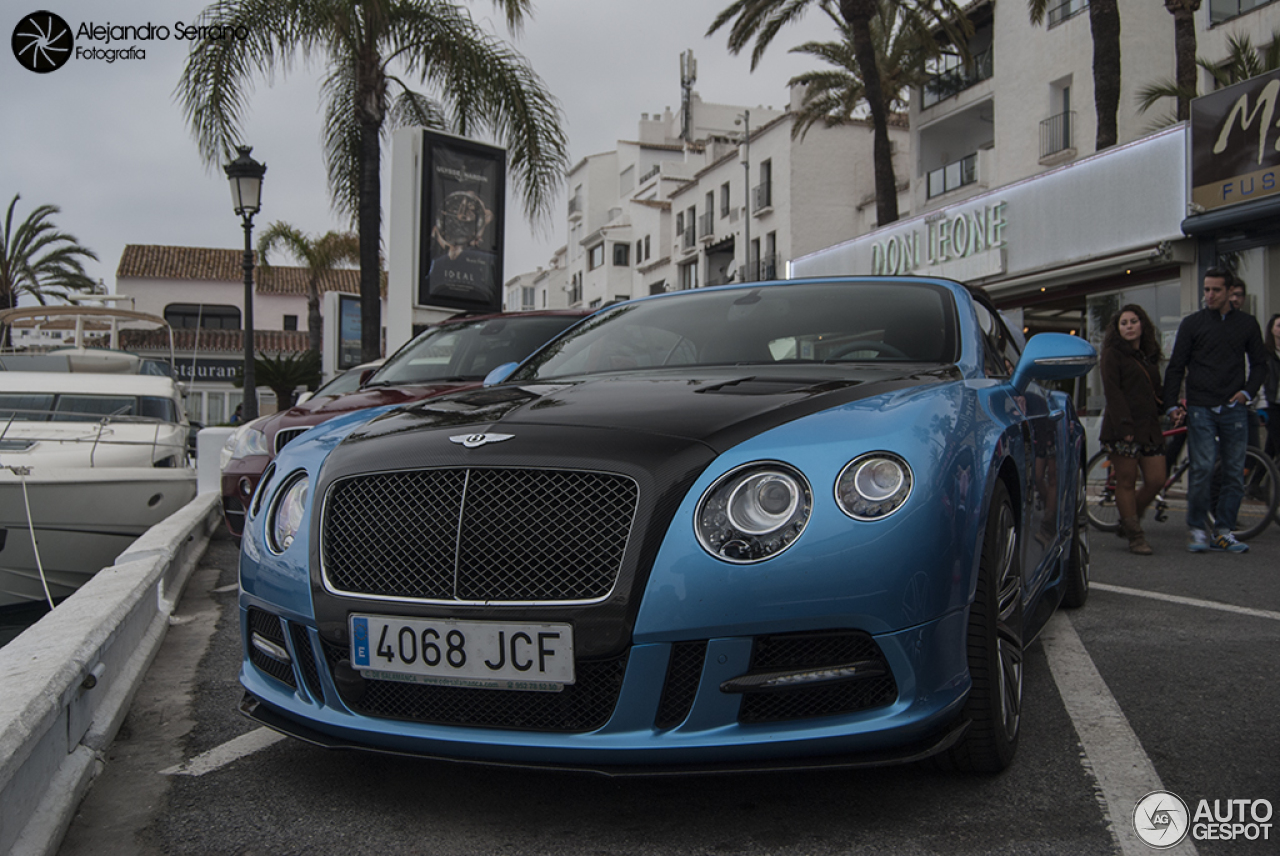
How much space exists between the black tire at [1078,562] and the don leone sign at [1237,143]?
8.87 metres

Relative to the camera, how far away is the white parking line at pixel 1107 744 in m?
2.39

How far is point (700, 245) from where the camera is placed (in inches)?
1843

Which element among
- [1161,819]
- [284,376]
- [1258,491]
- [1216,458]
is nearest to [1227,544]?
[1216,458]

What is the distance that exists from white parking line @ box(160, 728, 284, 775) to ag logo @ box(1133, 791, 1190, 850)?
7.12ft

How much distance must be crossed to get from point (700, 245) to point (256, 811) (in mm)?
45225

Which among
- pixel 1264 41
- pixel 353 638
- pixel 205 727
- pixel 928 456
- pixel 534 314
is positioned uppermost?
pixel 1264 41

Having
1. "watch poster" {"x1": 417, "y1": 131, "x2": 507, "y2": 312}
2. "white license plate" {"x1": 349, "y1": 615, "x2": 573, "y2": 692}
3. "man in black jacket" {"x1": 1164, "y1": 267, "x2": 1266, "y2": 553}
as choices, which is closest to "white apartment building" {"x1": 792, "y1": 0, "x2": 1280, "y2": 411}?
"man in black jacket" {"x1": 1164, "y1": 267, "x2": 1266, "y2": 553}

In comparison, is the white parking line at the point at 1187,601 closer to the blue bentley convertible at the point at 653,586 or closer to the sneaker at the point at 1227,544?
the sneaker at the point at 1227,544

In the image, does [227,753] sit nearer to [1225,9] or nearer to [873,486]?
[873,486]

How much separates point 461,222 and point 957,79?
62.0 feet

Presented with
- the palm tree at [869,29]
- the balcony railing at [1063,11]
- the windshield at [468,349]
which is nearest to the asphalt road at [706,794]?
the windshield at [468,349]

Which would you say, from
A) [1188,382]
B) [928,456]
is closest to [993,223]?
[1188,382]

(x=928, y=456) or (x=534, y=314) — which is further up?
(x=534, y=314)

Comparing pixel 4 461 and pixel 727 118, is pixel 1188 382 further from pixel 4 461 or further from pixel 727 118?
pixel 727 118
